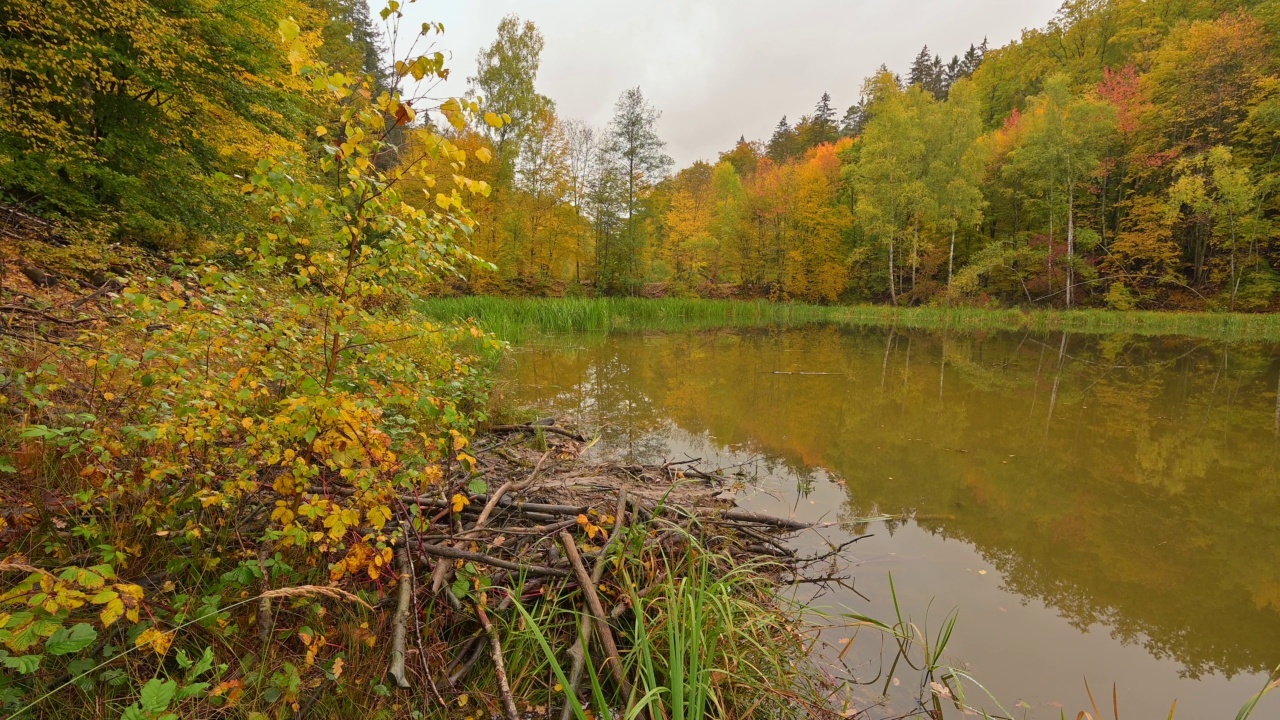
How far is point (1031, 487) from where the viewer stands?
11.9 ft

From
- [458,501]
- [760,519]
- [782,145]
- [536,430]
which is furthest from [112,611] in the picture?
[782,145]

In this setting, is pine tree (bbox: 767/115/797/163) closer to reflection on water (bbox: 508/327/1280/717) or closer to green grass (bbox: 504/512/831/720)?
reflection on water (bbox: 508/327/1280/717)

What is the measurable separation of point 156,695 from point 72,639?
10.7 inches

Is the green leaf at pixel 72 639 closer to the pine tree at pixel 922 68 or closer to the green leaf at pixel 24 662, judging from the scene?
the green leaf at pixel 24 662

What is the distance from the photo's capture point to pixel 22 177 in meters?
5.30

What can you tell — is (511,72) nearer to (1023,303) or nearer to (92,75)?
(92,75)

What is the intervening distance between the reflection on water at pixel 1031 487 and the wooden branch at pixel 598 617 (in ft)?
3.14

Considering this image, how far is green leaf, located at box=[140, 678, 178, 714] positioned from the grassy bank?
30.4 feet

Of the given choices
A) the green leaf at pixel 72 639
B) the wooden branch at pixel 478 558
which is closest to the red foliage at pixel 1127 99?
the wooden branch at pixel 478 558

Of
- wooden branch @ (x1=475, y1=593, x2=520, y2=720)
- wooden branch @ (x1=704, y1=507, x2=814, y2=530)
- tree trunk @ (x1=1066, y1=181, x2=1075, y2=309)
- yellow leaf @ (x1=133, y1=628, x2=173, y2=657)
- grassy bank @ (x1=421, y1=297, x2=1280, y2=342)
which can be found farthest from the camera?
tree trunk @ (x1=1066, y1=181, x2=1075, y2=309)

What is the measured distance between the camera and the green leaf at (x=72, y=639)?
99 centimetres

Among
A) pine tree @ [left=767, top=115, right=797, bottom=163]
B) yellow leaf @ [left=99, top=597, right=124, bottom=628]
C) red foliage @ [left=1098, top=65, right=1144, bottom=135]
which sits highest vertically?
pine tree @ [left=767, top=115, right=797, bottom=163]

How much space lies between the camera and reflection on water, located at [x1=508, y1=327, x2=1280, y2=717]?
204 cm

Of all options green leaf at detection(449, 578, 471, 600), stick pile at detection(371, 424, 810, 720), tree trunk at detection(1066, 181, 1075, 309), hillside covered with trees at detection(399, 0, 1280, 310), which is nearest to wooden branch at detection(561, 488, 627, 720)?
stick pile at detection(371, 424, 810, 720)
